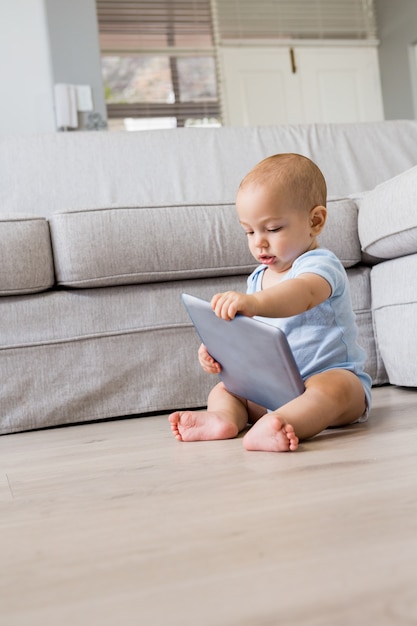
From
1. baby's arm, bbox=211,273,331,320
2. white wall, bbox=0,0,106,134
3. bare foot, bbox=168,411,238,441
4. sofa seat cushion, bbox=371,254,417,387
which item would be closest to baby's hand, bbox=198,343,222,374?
bare foot, bbox=168,411,238,441

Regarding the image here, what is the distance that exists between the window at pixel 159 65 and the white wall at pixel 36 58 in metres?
1.73

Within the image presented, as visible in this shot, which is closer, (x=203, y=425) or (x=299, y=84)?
(x=203, y=425)

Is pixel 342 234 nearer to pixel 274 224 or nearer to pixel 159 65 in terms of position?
pixel 274 224

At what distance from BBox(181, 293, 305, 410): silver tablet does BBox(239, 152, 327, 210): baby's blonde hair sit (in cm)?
23

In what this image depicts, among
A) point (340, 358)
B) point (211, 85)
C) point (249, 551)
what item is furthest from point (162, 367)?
point (211, 85)

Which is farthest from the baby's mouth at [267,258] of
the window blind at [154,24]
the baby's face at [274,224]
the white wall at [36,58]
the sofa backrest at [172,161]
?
the window blind at [154,24]

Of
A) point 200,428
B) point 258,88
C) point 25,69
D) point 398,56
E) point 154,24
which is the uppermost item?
point 154,24

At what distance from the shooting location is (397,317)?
5.88ft

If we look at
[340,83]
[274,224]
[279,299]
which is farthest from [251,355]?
[340,83]

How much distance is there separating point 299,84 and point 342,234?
4.99 metres

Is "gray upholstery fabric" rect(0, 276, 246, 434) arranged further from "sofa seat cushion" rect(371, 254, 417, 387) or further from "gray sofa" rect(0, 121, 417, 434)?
"sofa seat cushion" rect(371, 254, 417, 387)

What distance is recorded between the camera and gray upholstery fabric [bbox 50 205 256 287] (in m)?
1.78

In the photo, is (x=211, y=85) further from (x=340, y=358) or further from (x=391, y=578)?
(x=391, y=578)

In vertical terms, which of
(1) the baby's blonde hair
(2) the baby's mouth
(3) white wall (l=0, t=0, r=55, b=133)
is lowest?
(2) the baby's mouth
